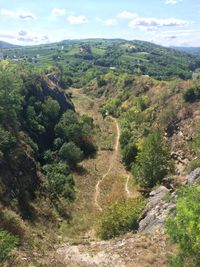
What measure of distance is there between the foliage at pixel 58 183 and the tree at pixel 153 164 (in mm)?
12385

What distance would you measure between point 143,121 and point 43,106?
26.5 meters

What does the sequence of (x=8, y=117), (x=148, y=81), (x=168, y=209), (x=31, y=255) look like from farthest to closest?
1. (x=148, y=81)
2. (x=8, y=117)
3. (x=168, y=209)
4. (x=31, y=255)

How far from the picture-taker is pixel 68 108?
116 metres

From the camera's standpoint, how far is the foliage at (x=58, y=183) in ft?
216

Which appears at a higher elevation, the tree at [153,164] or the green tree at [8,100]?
the green tree at [8,100]

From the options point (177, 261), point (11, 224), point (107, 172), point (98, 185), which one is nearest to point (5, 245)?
point (177, 261)

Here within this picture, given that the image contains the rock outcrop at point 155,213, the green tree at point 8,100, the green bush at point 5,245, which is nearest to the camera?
the green bush at point 5,245

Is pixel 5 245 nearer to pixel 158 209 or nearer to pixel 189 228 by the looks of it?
pixel 189 228

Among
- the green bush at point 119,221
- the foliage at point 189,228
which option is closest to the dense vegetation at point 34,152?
the green bush at point 119,221

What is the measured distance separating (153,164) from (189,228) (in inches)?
1675

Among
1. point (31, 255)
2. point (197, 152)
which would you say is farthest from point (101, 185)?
point (31, 255)

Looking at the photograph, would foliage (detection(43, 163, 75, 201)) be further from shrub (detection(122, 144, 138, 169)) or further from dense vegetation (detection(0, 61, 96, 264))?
shrub (detection(122, 144, 138, 169))

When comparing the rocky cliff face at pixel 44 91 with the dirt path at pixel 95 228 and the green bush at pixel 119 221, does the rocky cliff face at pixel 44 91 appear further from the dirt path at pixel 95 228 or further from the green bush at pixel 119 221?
the green bush at pixel 119 221

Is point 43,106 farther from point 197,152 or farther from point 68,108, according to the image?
point 197,152
